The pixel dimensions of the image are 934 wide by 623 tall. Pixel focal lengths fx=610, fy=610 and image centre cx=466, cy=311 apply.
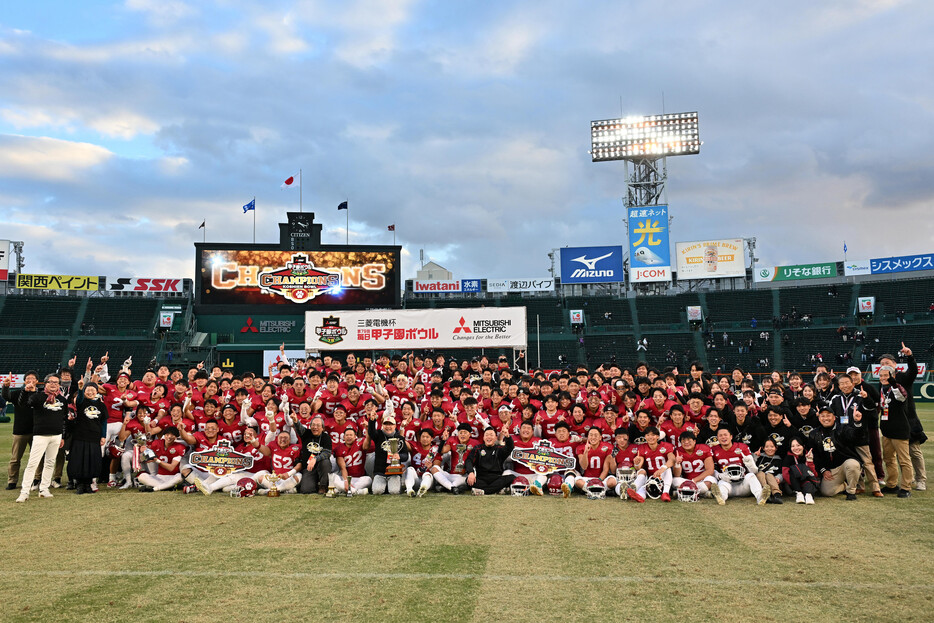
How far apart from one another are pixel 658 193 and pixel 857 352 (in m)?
18.5

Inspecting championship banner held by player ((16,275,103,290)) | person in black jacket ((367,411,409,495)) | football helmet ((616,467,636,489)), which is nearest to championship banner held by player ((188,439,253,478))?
person in black jacket ((367,411,409,495))

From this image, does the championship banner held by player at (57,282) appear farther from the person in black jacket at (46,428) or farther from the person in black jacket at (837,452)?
the person in black jacket at (837,452)

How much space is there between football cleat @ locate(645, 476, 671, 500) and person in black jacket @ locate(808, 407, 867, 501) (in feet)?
8.32

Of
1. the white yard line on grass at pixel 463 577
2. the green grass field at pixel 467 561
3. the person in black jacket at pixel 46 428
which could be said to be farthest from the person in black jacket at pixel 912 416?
the person in black jacket at pixel 46 428

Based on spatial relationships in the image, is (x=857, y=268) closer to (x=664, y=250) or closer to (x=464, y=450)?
(x=664, y=250)

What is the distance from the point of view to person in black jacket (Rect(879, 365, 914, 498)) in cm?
970

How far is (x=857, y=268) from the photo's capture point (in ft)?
163

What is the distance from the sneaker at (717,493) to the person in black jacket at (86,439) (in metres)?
10.2

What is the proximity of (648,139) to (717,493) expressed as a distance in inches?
1718

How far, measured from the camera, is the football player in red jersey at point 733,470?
938 cm

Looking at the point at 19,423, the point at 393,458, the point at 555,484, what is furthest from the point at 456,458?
the point at 19,423

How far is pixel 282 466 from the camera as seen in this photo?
10453 mm

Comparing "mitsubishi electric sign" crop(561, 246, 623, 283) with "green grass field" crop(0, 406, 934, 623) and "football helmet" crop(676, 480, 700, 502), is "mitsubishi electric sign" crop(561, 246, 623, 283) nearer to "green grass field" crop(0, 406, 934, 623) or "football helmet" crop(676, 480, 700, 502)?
"football helmet" crop(676, 480, 700, 502)

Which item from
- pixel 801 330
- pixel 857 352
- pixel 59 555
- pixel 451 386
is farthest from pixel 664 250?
pixel 59 555
